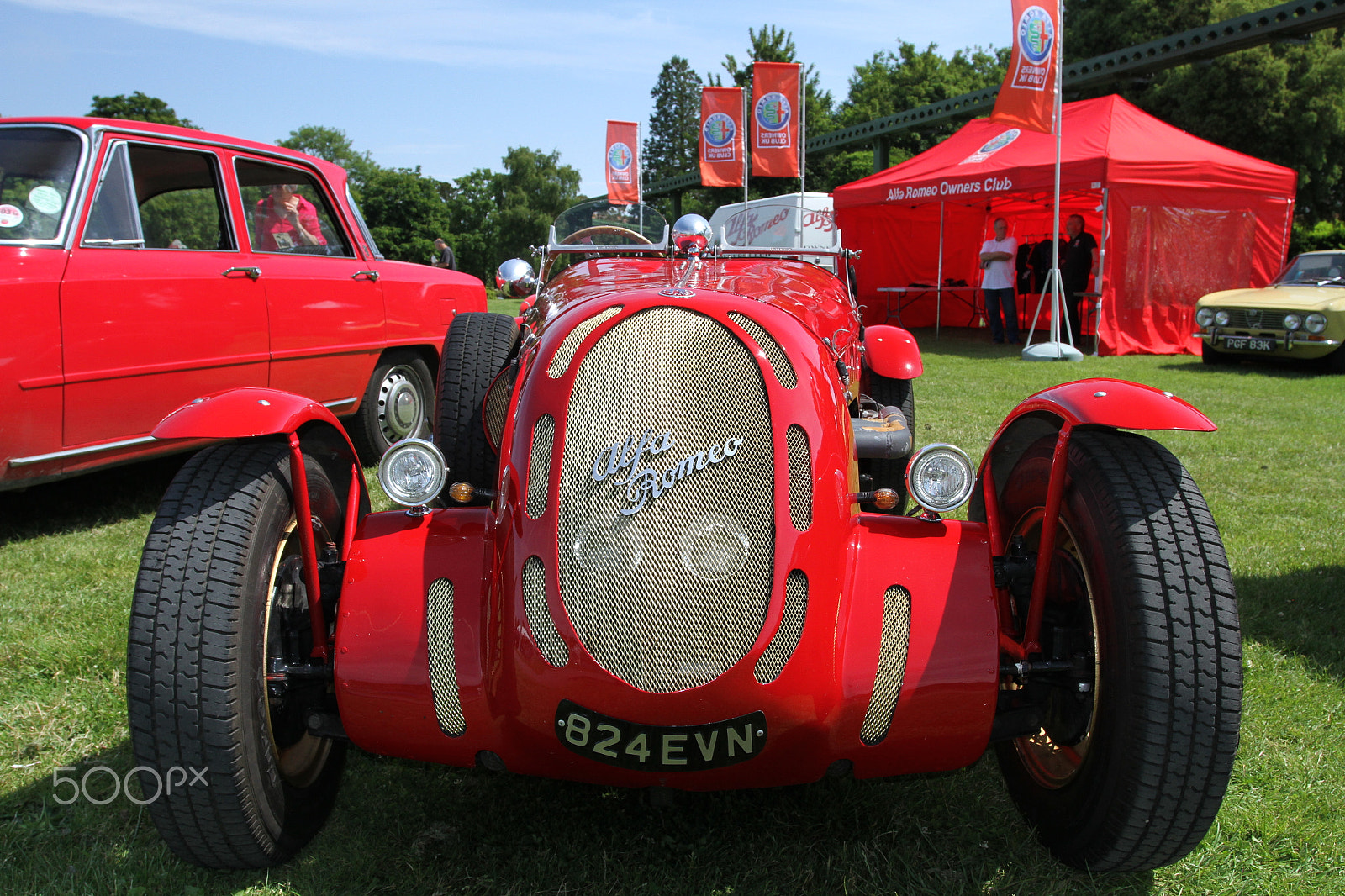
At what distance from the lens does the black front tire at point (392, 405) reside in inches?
230

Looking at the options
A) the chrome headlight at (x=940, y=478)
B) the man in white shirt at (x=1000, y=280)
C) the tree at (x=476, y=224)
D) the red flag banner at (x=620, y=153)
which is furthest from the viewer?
the tree at (x=476, y=224)

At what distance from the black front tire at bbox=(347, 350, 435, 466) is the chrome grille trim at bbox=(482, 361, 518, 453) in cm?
213

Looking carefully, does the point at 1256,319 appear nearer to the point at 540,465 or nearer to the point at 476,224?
the point at 540,465

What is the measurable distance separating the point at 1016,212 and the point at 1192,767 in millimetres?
17546

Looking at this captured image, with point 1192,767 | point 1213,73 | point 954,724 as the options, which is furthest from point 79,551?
point 1213,73

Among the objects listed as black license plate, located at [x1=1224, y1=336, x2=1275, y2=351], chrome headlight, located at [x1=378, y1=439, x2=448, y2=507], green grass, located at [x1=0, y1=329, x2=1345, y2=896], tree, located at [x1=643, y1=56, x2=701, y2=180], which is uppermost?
tree, located at [x1=643, y1=56, x2=701, y2=180]

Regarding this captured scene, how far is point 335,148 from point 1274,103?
250 ft

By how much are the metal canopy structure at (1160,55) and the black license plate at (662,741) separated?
63.5 ft

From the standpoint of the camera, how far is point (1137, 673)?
179cm

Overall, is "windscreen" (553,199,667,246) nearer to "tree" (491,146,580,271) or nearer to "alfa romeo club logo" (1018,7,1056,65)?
"alfa romeo club logo" (1018,7,1056,65)

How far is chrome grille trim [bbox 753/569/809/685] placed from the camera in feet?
5.60

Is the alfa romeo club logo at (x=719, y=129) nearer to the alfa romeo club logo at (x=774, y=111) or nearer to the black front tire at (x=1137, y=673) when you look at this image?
the alfa romeo club logo at (x=774, y=111)

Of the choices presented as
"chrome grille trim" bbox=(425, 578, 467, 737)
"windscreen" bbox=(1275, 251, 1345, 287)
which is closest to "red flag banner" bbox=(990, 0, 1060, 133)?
"windscreen" bbox=(1275, 251, 1345, 287)

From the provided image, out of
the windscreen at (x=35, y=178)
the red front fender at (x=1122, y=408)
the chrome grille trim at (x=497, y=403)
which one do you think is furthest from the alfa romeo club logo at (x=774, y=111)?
the red front fender at (x=1122, y=408)
